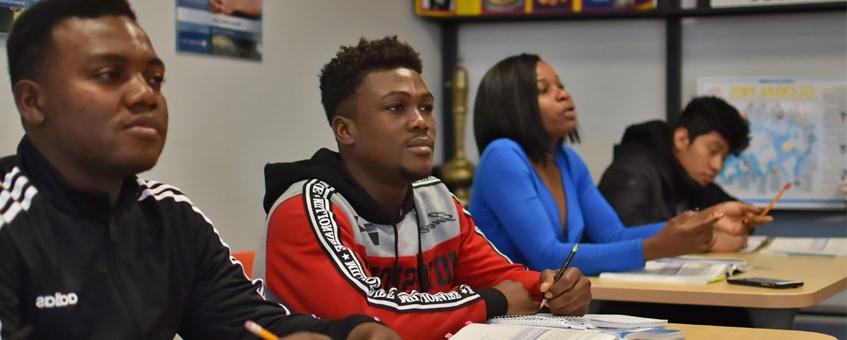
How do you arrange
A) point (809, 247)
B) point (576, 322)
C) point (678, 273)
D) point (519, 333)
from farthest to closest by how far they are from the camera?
point (809, 247)
point (678, 273)
point (576, 322)
point (519, 333)

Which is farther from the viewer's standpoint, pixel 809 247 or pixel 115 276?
pixel 809 247

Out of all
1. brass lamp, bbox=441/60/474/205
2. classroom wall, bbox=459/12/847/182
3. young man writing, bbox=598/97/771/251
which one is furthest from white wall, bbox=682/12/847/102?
brass lamp, bbox=441/60/474/205

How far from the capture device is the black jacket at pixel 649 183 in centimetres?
346

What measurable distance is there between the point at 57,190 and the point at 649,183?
2513 millimetres

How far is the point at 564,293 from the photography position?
1883mm

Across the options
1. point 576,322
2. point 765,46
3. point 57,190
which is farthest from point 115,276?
point 765,46

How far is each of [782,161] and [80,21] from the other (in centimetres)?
375

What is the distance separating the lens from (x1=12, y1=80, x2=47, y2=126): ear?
1.29m

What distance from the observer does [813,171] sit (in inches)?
174

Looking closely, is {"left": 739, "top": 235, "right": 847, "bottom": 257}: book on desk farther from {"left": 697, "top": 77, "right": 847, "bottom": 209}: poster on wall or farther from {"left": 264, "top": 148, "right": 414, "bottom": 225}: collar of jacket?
{"left": 264, "top": 148, "right": 414, "bottom": 225}: collar of jacket

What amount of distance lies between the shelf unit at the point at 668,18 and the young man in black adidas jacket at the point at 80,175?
134 inches

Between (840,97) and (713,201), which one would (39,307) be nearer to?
(713,201)

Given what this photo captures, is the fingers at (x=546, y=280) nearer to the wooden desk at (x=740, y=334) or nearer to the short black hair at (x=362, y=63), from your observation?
the wooden desk at (x=740, y=334)

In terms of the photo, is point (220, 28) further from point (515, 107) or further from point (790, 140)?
point (790, 140)
